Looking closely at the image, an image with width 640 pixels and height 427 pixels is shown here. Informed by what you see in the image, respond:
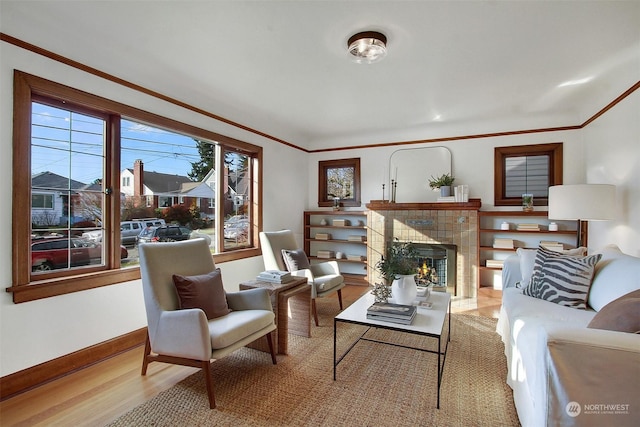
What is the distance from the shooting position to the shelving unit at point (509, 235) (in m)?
4.21

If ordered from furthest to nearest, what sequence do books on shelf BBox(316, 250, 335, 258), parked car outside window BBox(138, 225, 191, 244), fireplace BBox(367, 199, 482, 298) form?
books on shelf BBox(316, 250, 335, 258) → fireplace BBox(367, 199, 482, 298) → parked car outside window BBox(138, 225, 191, 244)

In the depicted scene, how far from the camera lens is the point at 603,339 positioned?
3.95 ft

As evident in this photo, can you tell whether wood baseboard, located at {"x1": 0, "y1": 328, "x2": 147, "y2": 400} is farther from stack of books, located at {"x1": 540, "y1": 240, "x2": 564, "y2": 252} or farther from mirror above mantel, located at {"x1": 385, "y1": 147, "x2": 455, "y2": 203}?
stack of books, located at {"x1": 540, "y1": 240, "x2": 564, "y2": 252}

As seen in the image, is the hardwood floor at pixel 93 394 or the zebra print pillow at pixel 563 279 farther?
the zebra print pillow at pixel 563 279

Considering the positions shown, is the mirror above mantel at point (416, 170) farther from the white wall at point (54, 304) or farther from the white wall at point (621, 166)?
the white wall at point (54, 304)

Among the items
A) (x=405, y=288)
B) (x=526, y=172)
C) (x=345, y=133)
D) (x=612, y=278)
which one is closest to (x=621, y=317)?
(x=612, y=278)

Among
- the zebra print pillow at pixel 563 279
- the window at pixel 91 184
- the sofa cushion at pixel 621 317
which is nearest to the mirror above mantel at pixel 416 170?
the zebra print pillow at pixel 563 279

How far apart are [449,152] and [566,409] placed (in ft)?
13.5

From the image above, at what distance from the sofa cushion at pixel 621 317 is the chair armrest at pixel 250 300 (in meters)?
2.01

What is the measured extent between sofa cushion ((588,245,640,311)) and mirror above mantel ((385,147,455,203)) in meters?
→ 2.63

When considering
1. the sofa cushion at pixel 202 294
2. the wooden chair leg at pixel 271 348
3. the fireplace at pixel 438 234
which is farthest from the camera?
the fireplace at pixel 438 234

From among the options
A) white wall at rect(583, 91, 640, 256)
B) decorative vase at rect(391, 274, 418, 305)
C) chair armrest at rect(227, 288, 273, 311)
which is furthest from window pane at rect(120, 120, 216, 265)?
white wall at rect(583, 91, 640, 256)

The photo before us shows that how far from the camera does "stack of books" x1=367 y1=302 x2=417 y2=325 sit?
213cm

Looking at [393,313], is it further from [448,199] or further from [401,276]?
[448,199]
